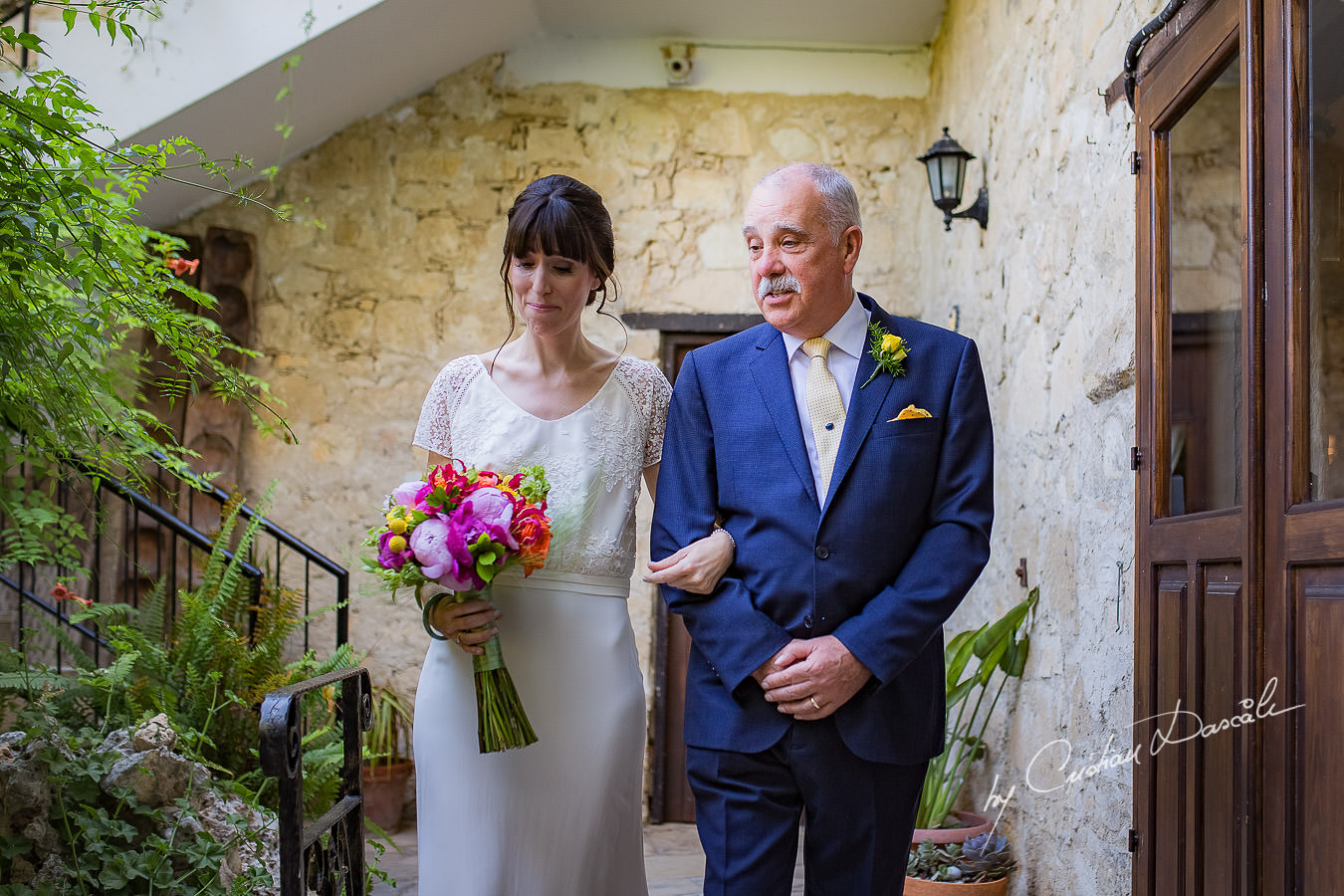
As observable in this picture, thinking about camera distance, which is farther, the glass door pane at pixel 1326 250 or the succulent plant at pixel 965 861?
the succulent plant at pixel 965 861

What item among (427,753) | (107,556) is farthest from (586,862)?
(107,556)

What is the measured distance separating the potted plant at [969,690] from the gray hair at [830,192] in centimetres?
190

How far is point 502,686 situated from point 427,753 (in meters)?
0.24

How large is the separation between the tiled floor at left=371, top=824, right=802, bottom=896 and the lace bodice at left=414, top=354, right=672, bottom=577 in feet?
7.55

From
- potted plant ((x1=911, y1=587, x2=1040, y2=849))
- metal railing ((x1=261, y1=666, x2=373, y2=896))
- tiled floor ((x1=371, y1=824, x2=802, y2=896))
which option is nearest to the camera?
metal railing ((x1=261, y1=666, x2=373, y2=896))

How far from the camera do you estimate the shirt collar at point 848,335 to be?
2.01 m

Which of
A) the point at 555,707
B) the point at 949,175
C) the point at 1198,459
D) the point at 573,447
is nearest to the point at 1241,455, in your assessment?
the point at 1198,459

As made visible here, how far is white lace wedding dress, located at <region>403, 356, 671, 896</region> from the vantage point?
6.74 feet

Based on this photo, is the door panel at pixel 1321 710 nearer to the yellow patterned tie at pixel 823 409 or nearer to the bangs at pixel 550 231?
the yellow patterned tie at pixel 823 409

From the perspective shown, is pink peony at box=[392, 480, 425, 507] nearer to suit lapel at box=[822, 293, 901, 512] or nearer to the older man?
the older man

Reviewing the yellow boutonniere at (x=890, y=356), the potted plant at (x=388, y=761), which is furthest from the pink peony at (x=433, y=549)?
the potted plant at (x=388, y=761)

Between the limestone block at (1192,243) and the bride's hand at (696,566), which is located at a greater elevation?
the limestone block at (1192,243)

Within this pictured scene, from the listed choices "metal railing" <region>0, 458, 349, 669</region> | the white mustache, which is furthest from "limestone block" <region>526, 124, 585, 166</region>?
the white mustache

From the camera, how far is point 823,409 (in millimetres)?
1962
